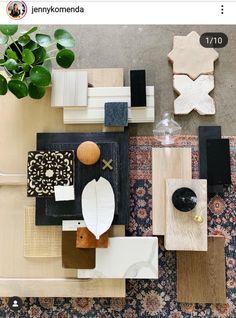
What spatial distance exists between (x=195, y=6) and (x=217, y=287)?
1.47 m

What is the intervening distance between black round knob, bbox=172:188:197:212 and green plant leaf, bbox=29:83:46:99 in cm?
80

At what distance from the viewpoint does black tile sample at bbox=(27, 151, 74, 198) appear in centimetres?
193

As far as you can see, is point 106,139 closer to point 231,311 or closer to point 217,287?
point 217,287

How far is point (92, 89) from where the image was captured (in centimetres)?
203

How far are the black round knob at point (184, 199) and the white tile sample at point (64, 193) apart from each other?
0.49 meters

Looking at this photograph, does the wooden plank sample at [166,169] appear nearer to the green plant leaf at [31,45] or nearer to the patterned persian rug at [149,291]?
the patterned persian rug at [149,291]

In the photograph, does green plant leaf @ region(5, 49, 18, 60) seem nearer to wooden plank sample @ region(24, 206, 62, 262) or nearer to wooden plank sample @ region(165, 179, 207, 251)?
wooden plank sample @ region(24, 206, 62, 262)

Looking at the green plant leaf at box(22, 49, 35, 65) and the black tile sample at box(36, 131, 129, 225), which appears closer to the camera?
the green plant leaf at box(22, 49, 35, 65)

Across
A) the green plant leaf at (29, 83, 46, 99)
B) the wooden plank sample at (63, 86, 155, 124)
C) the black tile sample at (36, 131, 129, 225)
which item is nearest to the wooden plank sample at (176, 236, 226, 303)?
the black tile sample at (36, 131, 129, 225)

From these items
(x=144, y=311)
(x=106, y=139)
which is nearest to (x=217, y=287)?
(x=144, y=311)

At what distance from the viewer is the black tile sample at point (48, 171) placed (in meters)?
1.93

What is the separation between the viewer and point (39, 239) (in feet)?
6.58

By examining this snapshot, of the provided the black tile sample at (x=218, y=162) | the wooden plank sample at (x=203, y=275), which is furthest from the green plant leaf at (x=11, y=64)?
the wooden plank sample at (x=203, y=275)

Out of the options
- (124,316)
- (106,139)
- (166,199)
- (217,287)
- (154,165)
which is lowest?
(124,316)
